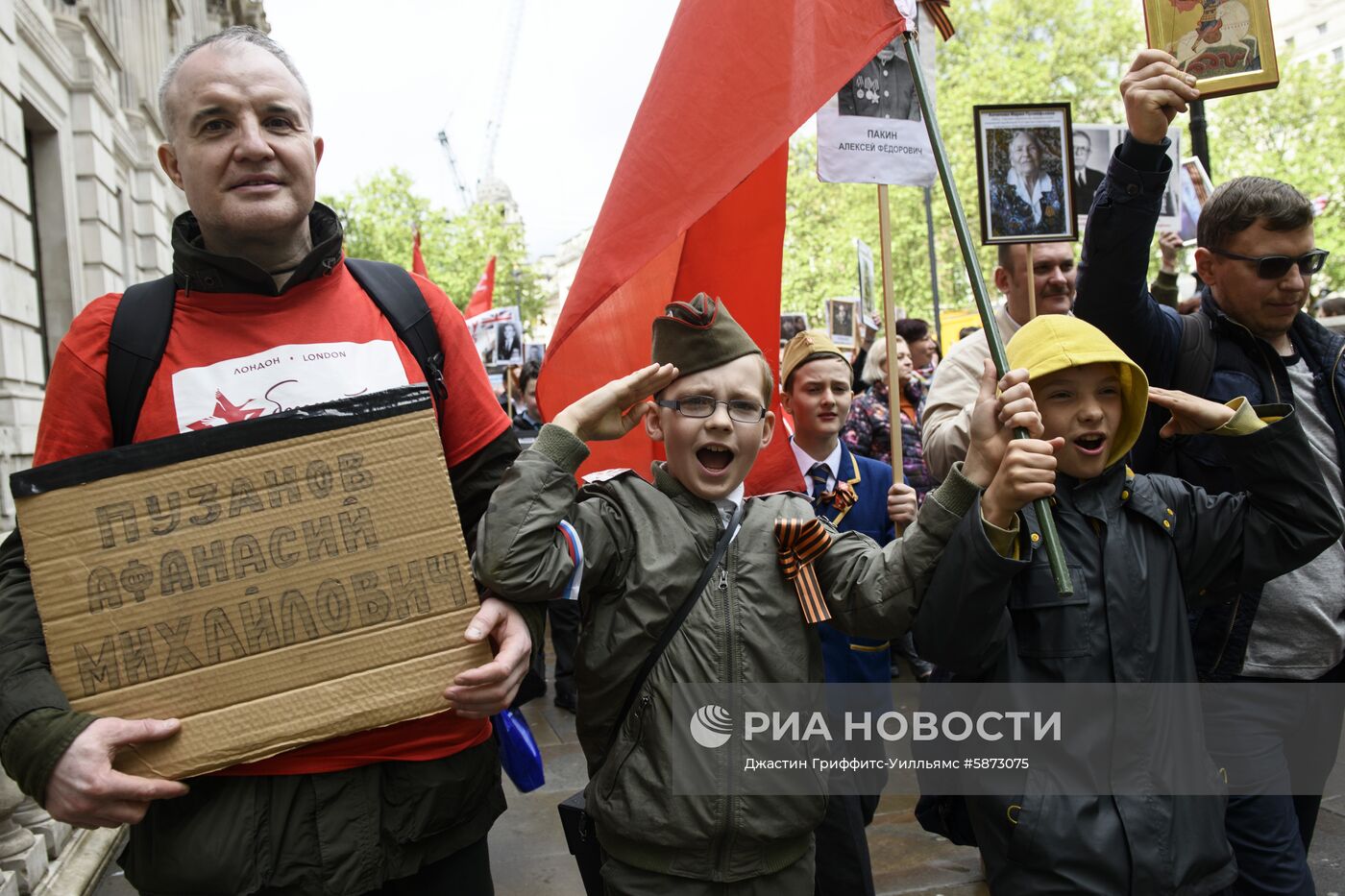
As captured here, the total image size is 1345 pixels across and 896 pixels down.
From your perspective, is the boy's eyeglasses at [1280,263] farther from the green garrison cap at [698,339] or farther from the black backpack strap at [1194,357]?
the green garrison cap at [698,339]

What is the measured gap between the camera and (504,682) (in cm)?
190

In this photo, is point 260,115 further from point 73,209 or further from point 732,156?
point 73,209

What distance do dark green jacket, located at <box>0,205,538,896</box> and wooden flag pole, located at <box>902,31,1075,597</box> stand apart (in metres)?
1.29

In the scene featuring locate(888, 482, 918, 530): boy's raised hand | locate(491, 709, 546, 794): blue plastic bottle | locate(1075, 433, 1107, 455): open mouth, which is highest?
locate(1075, 433, 1107, 455): open mouth

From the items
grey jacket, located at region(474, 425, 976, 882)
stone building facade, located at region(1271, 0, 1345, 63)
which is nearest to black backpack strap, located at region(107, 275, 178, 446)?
grey jacket, located at region(474, 425, 976, 882)

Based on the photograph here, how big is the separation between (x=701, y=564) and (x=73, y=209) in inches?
382

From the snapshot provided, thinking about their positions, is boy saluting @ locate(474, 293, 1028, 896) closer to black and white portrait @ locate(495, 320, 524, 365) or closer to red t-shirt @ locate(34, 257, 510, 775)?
red t-shirt @ locate(34, 257, 510, 775)

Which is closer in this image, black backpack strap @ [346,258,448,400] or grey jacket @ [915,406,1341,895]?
black backpack strap @ [346,258,448,400]

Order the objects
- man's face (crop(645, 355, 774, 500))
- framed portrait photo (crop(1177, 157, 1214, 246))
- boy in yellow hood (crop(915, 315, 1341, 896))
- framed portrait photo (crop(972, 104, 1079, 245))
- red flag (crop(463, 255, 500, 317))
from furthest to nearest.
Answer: red flag (crop(463, 255, 500, 317)) → framed portrait photo (crop(1177, 157, 1214, 246)) → framed portrait photo (crop(972, 104, 1079, 245)) → man's face (crop(645, 355, 774, 500)) → boy in yellow hood (crop(915, 315, 1341, 896))

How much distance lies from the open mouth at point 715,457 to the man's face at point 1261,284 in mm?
1637

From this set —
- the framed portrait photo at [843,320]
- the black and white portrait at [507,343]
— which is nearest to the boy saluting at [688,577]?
the framed portrait photo at [843,320]

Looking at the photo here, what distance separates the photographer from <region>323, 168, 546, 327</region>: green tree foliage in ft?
147

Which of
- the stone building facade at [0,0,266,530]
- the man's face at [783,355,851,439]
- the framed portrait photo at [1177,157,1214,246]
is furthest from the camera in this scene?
the stone building facade at [0,0,266,530]

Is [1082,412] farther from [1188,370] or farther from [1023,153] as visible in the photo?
[1023,153]
